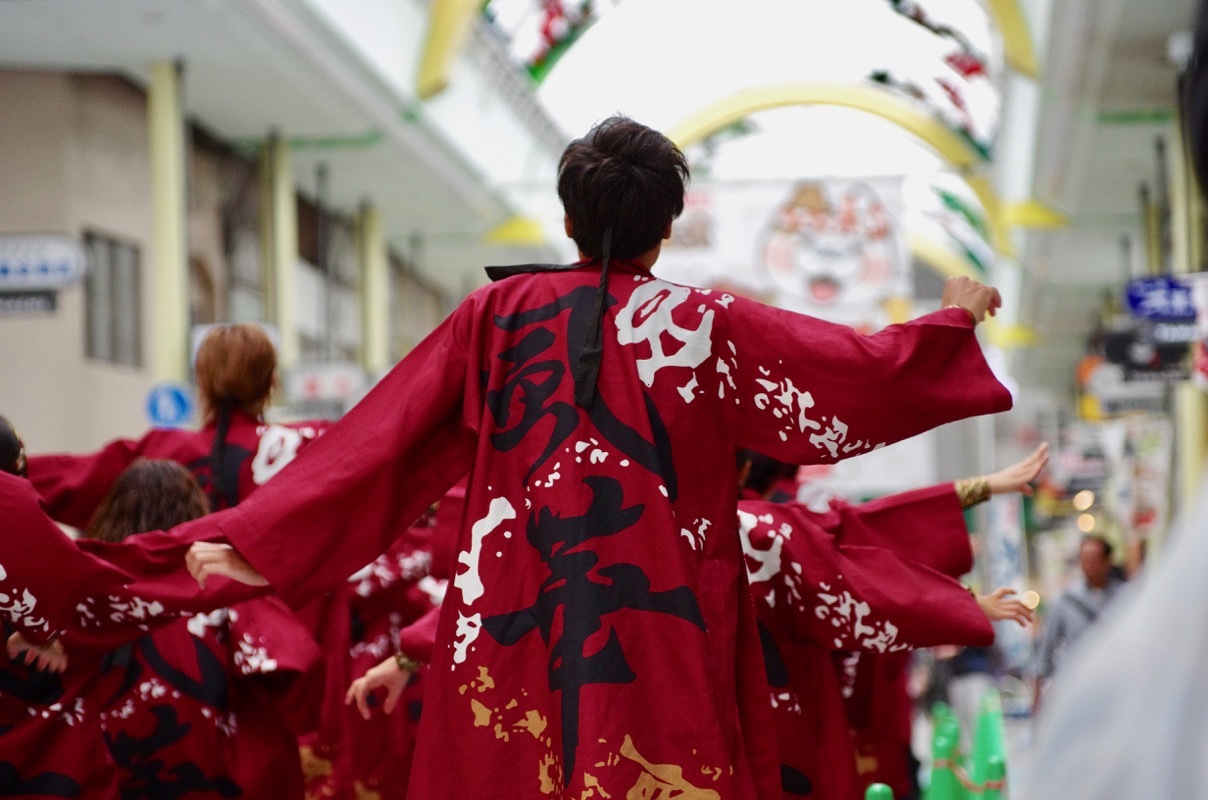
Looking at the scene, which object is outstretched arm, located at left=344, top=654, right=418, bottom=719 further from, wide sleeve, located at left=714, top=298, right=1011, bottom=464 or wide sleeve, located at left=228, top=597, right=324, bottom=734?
wide sleeve, located at left=714, top=298, right=1011, bottom=464

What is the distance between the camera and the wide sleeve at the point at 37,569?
3.49m

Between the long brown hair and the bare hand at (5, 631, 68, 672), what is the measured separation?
135cm

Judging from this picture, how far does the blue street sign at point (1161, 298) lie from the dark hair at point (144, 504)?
9.84 meters

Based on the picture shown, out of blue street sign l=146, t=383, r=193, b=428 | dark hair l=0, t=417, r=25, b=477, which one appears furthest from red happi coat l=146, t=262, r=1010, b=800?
blue street sign l=146, t=383, r=193, b=428

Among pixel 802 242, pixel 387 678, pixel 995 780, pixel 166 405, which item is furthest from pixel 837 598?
pixel 802 242

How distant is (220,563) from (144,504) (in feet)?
4.02

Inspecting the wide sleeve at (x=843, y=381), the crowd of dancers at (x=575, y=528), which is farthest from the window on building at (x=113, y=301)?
the wide sleeve at (x=843, y=381)

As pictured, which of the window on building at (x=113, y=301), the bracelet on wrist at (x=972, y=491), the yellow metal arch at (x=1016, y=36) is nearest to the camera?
the bracelet on wrist at (x=972, y=491)

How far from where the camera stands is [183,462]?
4.88 metres

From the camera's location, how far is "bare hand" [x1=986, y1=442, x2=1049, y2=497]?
3973 millimetres

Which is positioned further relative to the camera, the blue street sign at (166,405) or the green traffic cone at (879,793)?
the blue street sign at (166,405)

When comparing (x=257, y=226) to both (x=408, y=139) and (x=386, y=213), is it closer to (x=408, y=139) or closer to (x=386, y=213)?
(x=408, y=139)

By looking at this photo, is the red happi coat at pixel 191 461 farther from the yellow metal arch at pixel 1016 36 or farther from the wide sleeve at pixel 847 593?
the yellow metal arch at pixel 1016 36

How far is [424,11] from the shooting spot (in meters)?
16.8
